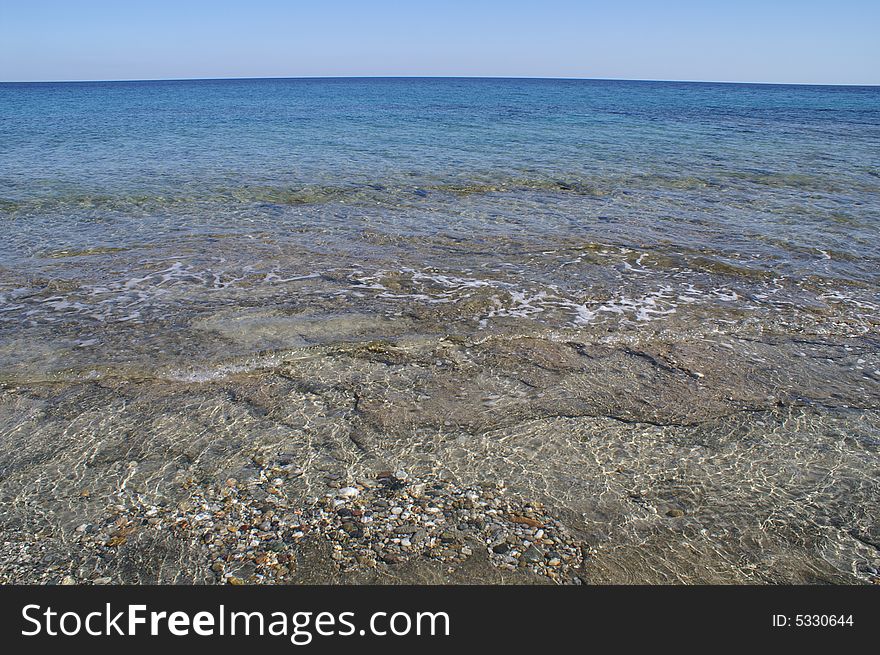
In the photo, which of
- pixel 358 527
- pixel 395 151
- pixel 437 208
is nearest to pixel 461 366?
pixel 358 527

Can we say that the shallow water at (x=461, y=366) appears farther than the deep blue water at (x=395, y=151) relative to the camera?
No

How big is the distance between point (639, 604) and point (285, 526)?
1980 millimetres

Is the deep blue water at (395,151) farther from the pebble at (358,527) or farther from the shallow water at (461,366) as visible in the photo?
the pebble at (358,527)

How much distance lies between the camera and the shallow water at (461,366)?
3695 mm

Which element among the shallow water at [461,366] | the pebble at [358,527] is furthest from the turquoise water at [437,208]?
the pebble at [358,527]

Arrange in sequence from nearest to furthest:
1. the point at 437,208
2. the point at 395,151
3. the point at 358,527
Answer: the point at 358,527
the point at 437,208
the point at 395,151

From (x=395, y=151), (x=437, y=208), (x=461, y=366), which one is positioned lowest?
(x=461, y=366)

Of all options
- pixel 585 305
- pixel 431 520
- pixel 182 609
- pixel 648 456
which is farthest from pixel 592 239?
pixel 182 609

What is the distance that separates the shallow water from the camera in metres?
3.70

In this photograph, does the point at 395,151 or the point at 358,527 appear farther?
the point at 395,151

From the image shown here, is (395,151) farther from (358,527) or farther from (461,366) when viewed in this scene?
(358,527)

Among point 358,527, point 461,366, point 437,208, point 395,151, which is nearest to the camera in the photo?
point 358,527

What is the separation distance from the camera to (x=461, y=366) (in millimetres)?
5699

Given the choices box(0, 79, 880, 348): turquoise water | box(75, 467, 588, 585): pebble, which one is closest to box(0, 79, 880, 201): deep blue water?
box(0, 79, 880, 348): turquoise water
